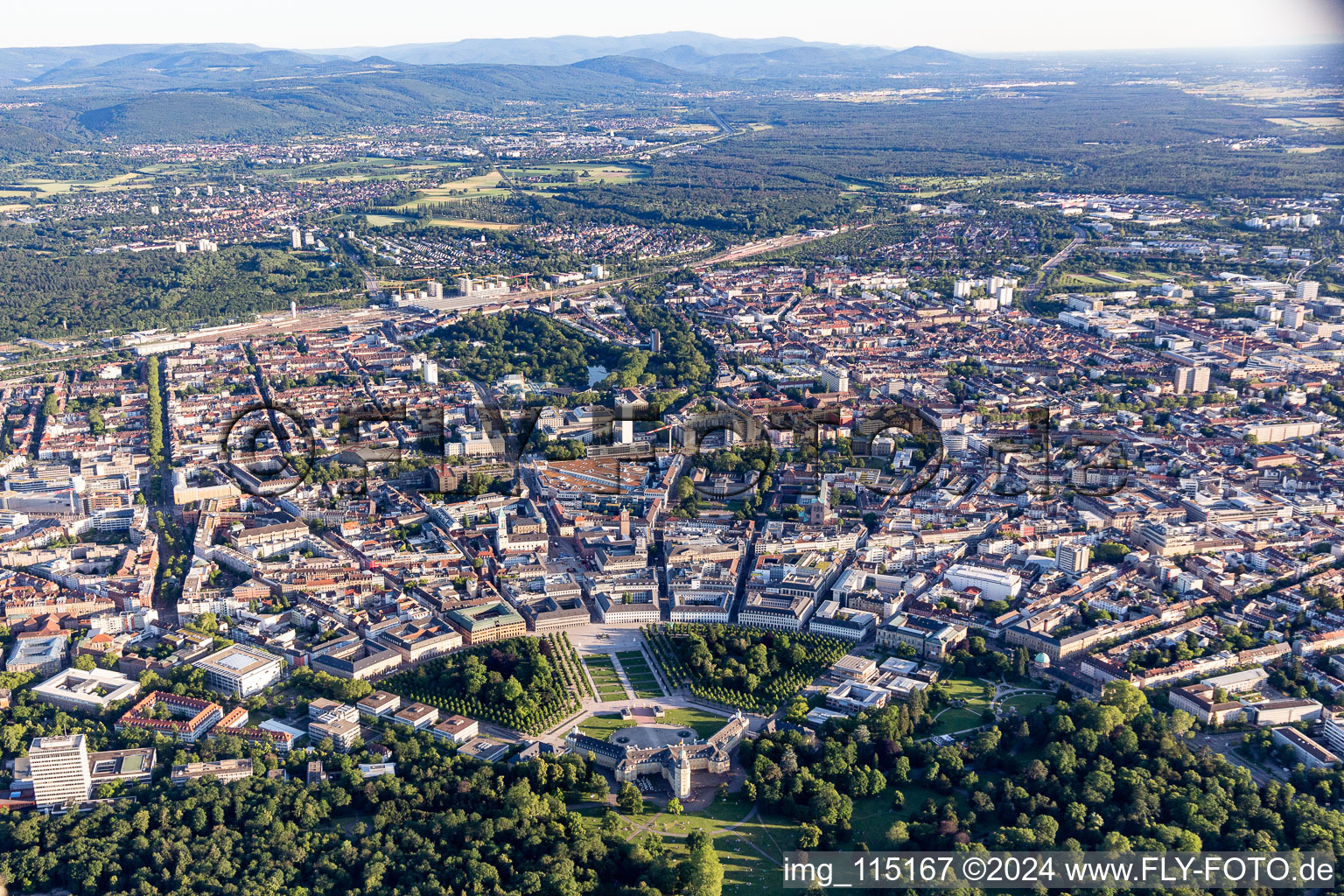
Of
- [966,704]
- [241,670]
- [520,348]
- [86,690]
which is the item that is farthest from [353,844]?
[520,348]

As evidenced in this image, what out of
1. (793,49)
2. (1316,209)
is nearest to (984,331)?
(1316,209)

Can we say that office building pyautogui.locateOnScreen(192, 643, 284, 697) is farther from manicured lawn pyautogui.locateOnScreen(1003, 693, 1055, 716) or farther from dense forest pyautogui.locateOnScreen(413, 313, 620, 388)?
dense forest pyautogui.locateOnScreen(413, 313, 620, 388)

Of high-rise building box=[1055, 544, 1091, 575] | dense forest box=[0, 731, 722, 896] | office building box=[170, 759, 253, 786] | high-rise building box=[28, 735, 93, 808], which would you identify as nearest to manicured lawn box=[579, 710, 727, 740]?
dense forest box=[0, 731, 722, 896]

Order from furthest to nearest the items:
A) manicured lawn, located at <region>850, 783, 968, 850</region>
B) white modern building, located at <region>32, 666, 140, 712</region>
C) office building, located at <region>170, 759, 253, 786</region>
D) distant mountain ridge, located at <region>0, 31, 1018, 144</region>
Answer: distant mountain ridge, located at <region>0, 31, 1018, 144</region> < white modern building, located at <region>32, 666, 140, 712</region> < office building, located at <region>170, 759, 253, 786</region> < manicured lawn, located at <region>850, 783, 968, 850</region>

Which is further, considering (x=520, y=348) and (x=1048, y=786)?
(x=520, y=348)

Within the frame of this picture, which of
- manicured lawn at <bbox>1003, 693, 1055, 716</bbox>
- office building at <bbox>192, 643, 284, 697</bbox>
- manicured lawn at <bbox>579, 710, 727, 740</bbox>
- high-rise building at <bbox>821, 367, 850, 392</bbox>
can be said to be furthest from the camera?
high-rise building at <bbox>821, 367, 850, 392</bbox>

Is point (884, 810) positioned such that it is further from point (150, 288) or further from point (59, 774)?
point (150, 288)

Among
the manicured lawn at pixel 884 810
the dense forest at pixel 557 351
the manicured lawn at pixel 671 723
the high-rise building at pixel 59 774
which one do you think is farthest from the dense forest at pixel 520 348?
the high-rise building at pixel 59 774

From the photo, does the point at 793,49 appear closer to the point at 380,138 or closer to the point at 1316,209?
the point at 380,138
